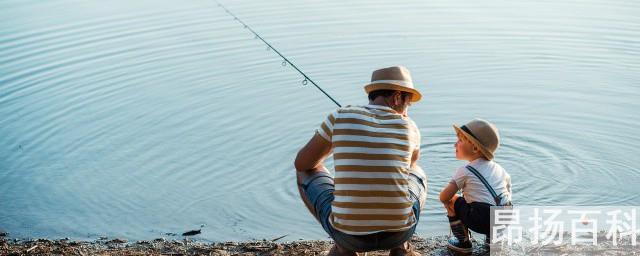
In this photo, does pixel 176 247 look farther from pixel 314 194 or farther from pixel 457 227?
pixel 457 227

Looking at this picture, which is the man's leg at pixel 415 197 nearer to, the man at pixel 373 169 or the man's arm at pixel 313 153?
the man at pixel 373 169

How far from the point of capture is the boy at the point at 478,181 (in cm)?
446

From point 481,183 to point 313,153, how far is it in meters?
0.94

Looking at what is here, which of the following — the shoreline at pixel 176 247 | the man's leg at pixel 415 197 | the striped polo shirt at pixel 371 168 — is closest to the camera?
the striped polo shirt at pixel 371 168

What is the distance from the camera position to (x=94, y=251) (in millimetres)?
5422

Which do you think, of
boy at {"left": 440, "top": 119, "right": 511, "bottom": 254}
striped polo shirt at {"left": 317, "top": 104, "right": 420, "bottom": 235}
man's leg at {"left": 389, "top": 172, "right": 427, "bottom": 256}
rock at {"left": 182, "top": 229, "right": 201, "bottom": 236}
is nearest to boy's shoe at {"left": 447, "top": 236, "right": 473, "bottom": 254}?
boy at {"left": 440, "top": 119, "right": 511, "bottom": 254}

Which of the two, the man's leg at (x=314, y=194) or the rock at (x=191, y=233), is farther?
A: the rock at (x=191, y=233)

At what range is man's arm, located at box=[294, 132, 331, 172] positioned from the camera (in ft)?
13.4

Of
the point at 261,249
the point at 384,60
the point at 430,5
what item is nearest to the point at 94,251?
the point at 261,249

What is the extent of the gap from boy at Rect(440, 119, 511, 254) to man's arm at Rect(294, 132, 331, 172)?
2.66 ft

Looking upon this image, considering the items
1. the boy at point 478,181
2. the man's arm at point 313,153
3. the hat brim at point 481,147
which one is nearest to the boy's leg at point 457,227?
the boy at point 478,181

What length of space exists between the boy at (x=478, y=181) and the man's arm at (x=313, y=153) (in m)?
0.81

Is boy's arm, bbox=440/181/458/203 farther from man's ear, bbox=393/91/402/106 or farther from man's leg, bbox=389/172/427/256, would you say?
man's ear, bbox=393/91/402/106

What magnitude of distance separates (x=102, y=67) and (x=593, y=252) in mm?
6942
